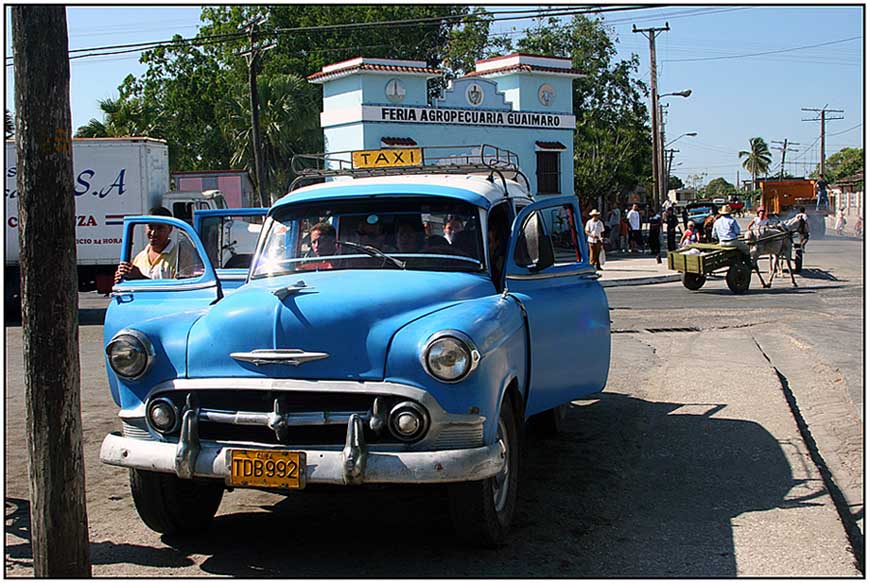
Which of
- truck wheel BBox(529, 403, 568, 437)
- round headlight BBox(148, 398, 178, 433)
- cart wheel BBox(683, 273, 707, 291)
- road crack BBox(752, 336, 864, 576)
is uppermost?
round headlight BBox(148, 398, 178, 433)

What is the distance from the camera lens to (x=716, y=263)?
2081 centimetres

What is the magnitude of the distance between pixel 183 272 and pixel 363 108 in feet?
78.5

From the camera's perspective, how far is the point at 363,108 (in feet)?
104

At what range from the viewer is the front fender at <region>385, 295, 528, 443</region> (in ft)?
16.7

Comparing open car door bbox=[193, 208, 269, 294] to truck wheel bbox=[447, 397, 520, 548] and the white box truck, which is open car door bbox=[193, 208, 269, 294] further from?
the white box truck

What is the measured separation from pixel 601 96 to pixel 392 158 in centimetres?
4228

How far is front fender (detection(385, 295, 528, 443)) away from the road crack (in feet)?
6.79

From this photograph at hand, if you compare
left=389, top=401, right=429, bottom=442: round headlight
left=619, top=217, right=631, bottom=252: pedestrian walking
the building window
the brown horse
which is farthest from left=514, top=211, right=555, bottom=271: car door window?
left=619, top=217, right=631, bottom=252: pedestrian walking

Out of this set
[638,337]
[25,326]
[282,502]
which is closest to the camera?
[25,326]

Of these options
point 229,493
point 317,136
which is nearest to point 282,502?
point 229,493

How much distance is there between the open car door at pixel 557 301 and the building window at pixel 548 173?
29252 mm

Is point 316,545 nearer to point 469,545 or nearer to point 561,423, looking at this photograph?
point 469,545

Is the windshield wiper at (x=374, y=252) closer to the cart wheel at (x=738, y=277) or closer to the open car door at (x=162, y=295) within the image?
the open car door at (x=162, y=295)

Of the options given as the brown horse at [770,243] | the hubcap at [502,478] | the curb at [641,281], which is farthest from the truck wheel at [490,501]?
the curb at [641,281]
